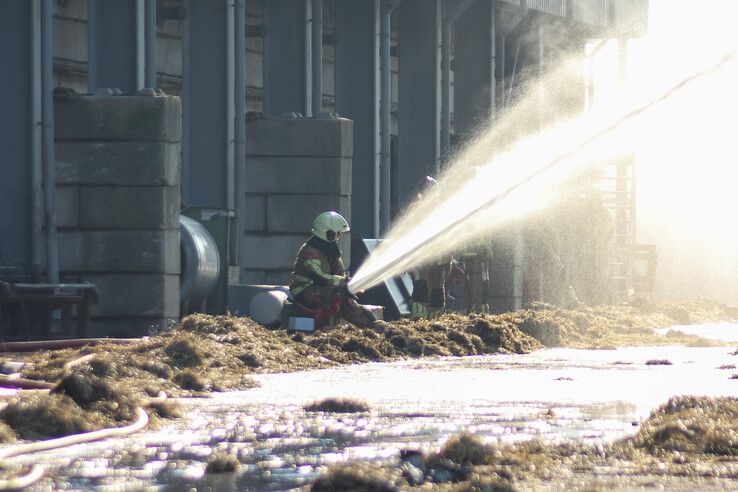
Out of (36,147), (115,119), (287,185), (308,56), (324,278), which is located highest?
(308,56)

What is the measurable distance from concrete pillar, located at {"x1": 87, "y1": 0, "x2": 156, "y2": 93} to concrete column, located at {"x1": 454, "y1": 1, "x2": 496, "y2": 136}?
1628 centimetres

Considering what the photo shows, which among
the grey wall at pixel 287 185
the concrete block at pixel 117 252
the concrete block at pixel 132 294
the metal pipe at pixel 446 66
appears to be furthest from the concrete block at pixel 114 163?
the metal pipe at pixel 446 66

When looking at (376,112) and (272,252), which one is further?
(376,112)

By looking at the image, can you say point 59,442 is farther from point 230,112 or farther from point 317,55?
point 317,55

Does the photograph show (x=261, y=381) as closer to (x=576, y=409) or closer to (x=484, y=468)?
(x=576, y=409)

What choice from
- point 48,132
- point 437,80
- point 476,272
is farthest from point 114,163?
point 437,80

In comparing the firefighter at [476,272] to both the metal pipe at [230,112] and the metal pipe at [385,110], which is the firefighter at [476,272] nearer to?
the metal pipe at [230,112]

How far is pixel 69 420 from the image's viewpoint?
1019 centimetres

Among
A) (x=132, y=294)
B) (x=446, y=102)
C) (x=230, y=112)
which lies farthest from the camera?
(x=446, y=102)

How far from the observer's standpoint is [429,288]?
25.0 m

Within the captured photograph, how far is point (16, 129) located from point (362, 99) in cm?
1209

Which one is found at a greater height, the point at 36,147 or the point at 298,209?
the point at 36,147

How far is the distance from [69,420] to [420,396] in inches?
158

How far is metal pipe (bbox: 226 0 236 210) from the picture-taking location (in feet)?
86.6
